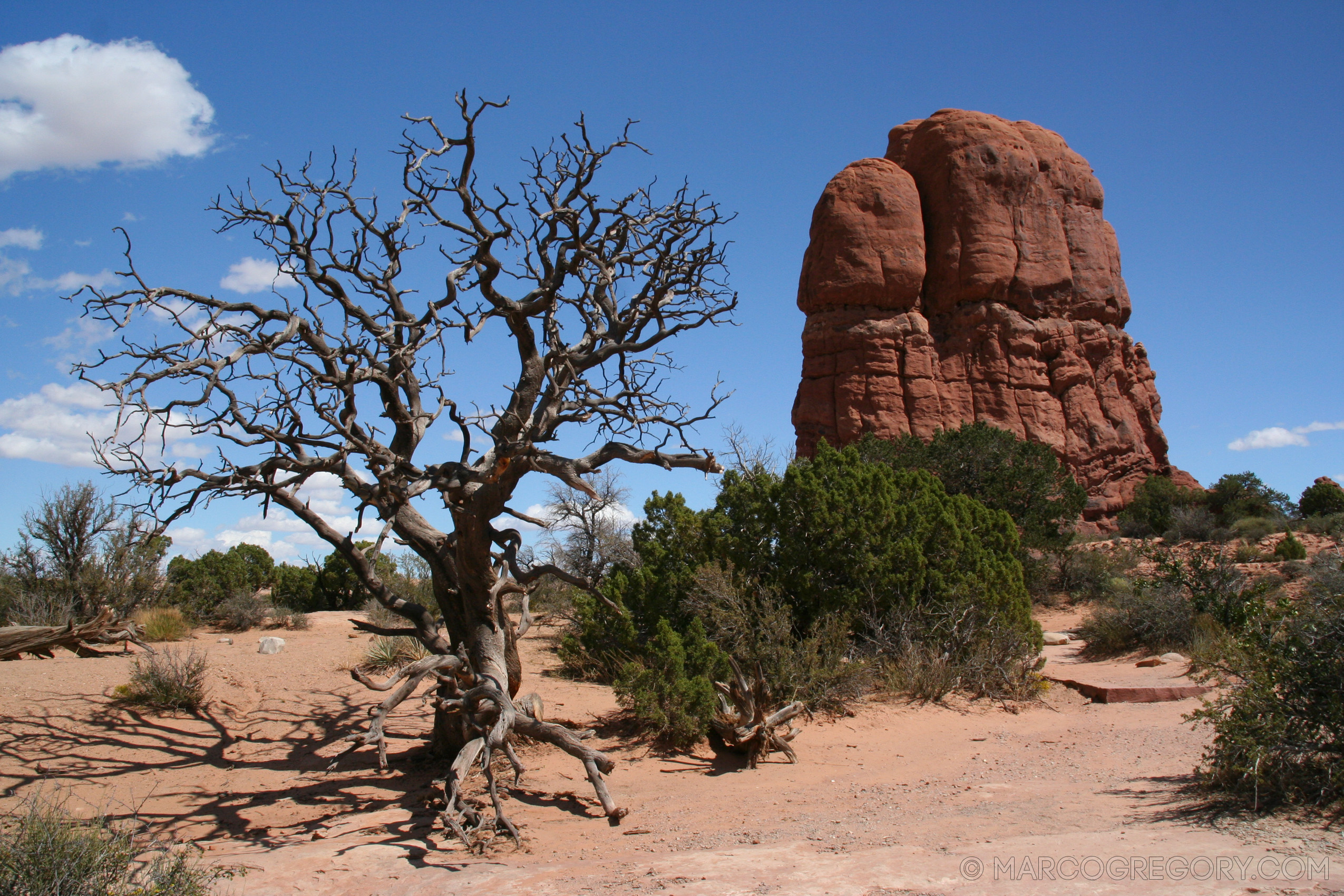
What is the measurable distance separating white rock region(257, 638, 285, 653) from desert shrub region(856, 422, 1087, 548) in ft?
52.4

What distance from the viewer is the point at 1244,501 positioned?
3503 cm

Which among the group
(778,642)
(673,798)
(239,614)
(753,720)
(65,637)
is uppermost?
(65,637)

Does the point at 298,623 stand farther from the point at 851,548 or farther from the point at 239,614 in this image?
the point at 851,548

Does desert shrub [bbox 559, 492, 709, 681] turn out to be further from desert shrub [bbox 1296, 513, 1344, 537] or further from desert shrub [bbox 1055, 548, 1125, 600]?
desert shrub [bbox 1296, 513, 1344, 537]

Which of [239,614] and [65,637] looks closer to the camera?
[65,637]

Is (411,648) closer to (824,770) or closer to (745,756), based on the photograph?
(745,756)

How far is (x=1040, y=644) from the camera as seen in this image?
1173cm

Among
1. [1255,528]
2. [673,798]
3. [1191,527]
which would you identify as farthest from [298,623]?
[1255,528]

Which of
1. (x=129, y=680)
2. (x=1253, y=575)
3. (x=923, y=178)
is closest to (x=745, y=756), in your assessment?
(x=129, y=680)

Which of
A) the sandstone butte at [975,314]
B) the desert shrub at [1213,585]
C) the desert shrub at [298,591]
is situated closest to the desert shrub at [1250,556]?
the desert shrub at [1213,585]

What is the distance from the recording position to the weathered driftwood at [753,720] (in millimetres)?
8484

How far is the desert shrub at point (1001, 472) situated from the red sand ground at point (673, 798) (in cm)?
1346

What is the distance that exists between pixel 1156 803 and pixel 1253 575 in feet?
59.4

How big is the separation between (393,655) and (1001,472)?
1919cm
